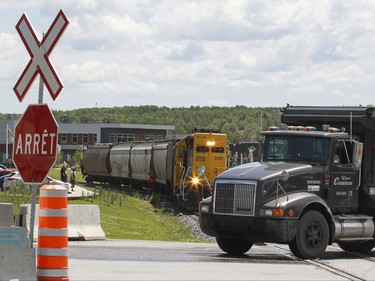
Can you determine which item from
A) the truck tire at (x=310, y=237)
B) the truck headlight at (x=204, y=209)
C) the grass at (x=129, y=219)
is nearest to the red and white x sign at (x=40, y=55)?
the truck headlight at (x=204, y=209)

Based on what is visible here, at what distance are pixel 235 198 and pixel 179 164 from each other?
2942 centimetres

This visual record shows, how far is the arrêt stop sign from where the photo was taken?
38.2 feet

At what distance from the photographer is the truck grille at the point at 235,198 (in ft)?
61.0

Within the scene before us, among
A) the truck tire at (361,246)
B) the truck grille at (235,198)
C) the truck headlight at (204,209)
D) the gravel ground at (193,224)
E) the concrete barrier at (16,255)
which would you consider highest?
the truck grille at (235,198)

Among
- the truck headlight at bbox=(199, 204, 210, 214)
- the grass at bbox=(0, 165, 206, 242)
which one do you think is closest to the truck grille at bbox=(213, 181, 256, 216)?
the truck headlight at bbox=(199, 204, 210, 214)

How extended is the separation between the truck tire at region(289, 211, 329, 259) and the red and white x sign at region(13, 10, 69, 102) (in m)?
8.02

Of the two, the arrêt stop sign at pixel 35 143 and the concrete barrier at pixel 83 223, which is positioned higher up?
the arrêt stop sign at pixel 35 143

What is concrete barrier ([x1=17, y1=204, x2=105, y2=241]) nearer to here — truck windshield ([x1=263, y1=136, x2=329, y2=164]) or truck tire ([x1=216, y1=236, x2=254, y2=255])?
truck tire ([x1=216, y1=236, x2=254, y2=255])

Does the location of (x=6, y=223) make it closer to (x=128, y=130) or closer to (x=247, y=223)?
(x=247, y=223)

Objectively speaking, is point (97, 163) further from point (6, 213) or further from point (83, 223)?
point (6, 213)

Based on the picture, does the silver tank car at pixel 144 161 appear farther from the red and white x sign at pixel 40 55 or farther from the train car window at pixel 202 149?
the red and white x sign at pixel 40 55

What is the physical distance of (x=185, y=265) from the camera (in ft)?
52.3

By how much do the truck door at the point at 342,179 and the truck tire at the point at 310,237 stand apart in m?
1.07

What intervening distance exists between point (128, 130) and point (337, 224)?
485 feet
